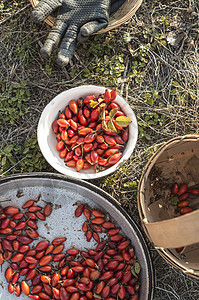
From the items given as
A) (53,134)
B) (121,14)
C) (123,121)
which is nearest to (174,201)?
(123,121)

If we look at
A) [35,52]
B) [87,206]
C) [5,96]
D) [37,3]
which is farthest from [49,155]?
[37,3]

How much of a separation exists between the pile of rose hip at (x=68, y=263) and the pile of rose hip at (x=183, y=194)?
36 centimetres

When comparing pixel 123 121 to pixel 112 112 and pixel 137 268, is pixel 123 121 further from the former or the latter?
pixel 137 268

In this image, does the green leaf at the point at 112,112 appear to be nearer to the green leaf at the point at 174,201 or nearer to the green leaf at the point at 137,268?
the green leaf at the point at 174,201

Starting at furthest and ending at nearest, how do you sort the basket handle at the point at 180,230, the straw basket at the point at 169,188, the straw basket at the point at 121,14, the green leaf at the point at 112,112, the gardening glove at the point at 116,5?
1. the gardening glove at the point at 116,5
2. the straw basket at the point at 121,14
3. the green leaf at the point at 112,112
4. the straw basket at the point at 169,188
5. the basket handle at the point at 180,230

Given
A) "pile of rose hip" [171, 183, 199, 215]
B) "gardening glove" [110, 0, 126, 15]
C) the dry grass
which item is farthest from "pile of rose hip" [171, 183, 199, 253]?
"gardening glove" [110, 0, 126, 15]

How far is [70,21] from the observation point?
1.74 m

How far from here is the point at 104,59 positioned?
6.46ft

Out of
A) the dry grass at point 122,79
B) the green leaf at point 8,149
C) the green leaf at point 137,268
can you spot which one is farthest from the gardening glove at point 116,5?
the green leaf at point 137,268

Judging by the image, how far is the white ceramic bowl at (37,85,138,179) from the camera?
161 centimetres

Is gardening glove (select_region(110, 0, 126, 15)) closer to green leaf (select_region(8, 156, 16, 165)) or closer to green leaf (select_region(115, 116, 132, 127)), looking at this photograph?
green leaf (select_region(115, 116, 132, 127))

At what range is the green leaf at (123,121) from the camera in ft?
5.06

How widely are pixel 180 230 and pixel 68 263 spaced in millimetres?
740

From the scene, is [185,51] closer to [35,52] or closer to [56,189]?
[35,52]
